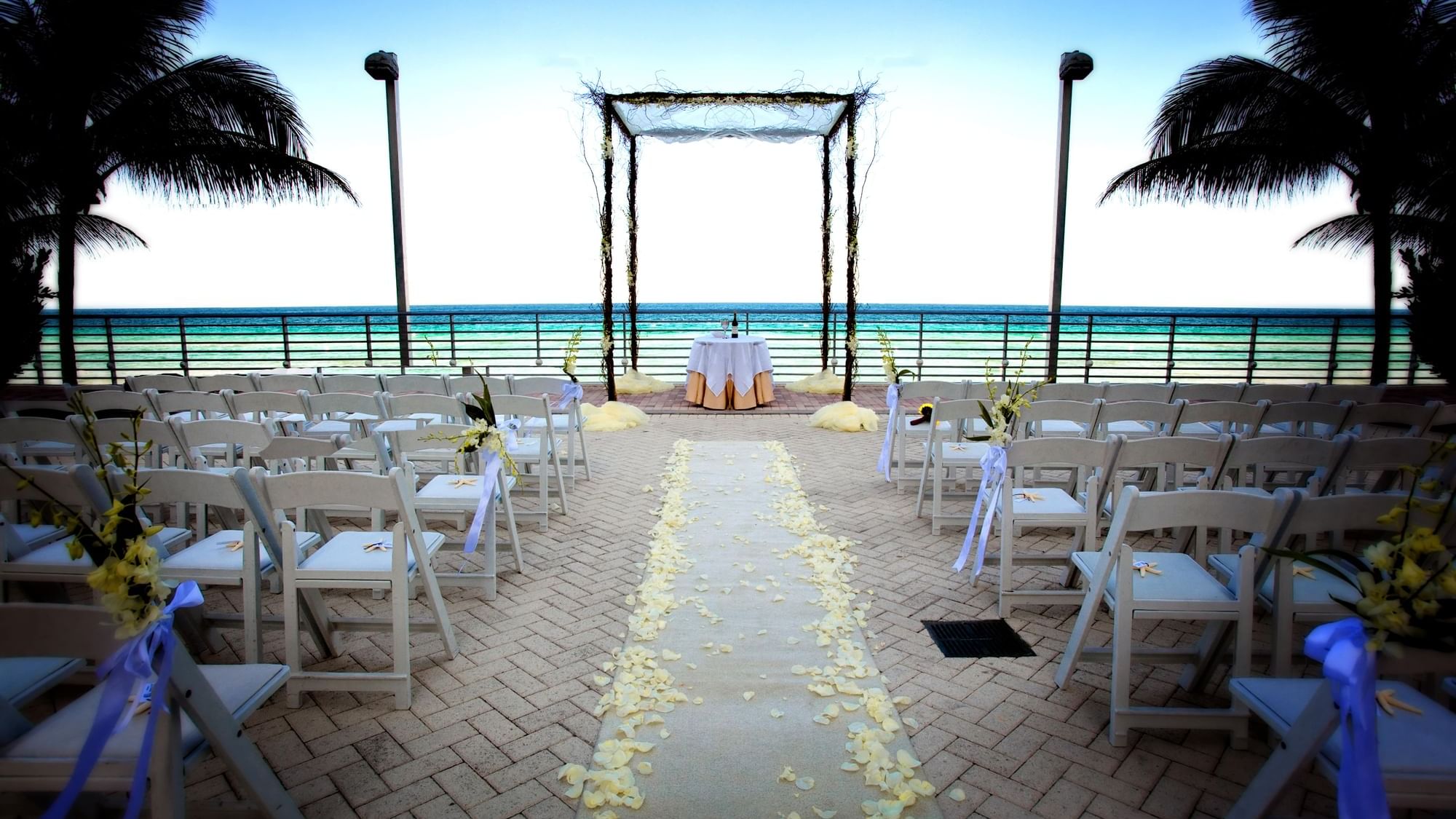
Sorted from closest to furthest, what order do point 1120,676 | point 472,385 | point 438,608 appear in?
point 1120,676, point 438,608, point 472,385

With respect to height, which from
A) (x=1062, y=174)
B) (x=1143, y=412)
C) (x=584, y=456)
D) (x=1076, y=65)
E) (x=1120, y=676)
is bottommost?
(x=1120, y=676)

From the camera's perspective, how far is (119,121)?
284 inches

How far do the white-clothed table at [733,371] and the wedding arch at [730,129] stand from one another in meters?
1.12

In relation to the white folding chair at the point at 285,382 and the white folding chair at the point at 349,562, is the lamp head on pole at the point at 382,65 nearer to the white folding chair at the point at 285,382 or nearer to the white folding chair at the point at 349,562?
the white folding chair at the point at 285,382

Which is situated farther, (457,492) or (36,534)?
(457,492)

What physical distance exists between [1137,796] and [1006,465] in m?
1.58

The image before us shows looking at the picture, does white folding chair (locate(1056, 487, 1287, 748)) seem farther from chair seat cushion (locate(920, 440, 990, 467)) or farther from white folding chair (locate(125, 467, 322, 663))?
white folding chair (locate(125, 467, 322, 663))

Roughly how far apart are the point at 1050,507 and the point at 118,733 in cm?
359

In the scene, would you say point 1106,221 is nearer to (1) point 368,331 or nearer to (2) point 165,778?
(1) point 368,331

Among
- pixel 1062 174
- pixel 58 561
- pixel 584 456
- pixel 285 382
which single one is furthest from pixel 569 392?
pixel 1062 174

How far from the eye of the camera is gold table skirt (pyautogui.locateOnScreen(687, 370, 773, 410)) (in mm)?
9523

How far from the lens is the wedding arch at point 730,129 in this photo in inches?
322

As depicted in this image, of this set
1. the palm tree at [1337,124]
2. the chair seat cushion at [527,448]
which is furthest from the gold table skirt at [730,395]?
the palm tree at [1337,124]

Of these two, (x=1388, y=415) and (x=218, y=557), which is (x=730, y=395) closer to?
(x=1388, y=415)
